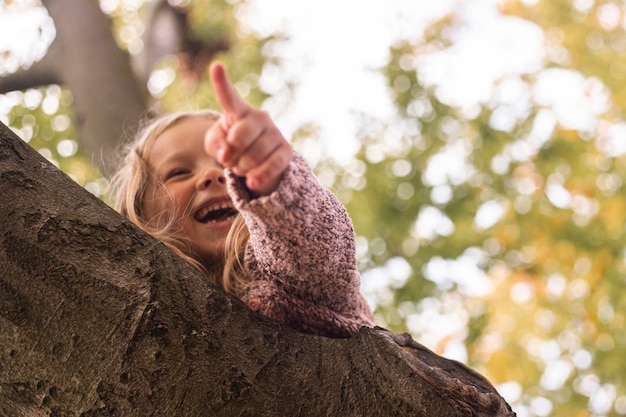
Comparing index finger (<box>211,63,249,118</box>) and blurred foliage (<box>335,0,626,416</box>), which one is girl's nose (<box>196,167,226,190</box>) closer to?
index finger (<box>211,63,249,118</box>)

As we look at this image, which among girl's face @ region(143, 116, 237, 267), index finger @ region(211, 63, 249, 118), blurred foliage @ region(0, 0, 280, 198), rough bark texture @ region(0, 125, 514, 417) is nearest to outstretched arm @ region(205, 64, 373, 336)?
index finger @ region(211, 63, 249, 118)

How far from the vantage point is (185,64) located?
511 cm

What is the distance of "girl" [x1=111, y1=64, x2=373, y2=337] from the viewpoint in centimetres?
101

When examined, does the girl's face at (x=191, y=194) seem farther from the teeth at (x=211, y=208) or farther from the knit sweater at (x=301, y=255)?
the knit sweater at (x=301, y=255)

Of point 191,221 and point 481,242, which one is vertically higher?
point 481,242

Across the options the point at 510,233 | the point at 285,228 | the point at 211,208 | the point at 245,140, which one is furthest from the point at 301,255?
the point at 510,233

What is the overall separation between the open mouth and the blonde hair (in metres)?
0.07

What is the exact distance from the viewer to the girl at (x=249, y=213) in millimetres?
1007

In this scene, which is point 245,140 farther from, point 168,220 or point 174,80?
point 174,80

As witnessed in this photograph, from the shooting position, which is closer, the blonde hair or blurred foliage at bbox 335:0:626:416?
the blonde hair

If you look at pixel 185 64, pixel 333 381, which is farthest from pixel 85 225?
pixel 185 64

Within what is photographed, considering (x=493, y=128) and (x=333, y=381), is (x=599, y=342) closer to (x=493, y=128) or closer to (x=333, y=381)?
(x=493, y=128)

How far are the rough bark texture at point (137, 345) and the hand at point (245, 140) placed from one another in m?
0.22

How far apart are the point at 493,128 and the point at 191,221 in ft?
10.8
